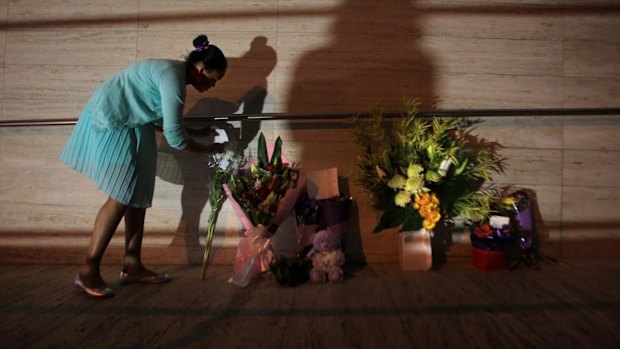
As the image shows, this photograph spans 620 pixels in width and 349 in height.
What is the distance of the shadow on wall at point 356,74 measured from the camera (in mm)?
2164

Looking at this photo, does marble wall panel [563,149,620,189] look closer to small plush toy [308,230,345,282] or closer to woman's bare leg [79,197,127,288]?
small plush toy [308,230,345,282]

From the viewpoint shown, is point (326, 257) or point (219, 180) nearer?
point (326, 257)

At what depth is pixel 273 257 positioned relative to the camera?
181 centimetres

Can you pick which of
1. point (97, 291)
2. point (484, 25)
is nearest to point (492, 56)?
point (484, 25)

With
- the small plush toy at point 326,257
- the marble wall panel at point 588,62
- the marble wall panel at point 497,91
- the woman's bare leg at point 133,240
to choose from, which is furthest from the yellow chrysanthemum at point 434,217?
the woman's bare leg at point 133,240

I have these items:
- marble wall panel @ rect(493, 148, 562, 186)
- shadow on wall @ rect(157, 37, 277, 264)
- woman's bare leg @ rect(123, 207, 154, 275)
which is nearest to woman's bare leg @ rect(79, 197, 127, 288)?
woman's bare leg @ rect(123, 207, 154, 275)

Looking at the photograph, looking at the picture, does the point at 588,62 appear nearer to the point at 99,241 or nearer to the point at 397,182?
the point at 397,182

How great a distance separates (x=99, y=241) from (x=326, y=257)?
95 cm

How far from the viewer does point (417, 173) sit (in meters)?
1.83

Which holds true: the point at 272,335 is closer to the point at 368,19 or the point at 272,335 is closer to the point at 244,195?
the point at 244,195

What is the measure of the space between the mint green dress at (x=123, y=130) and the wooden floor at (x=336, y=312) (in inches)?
18.3

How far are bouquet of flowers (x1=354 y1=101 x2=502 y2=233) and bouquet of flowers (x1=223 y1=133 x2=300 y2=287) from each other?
41cm

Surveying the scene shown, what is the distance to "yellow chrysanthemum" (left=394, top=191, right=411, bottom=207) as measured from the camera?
1.84 meters

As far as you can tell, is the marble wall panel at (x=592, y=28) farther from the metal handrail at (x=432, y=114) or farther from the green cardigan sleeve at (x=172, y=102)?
the green cardigan sleeve at (x=172, y=102)
